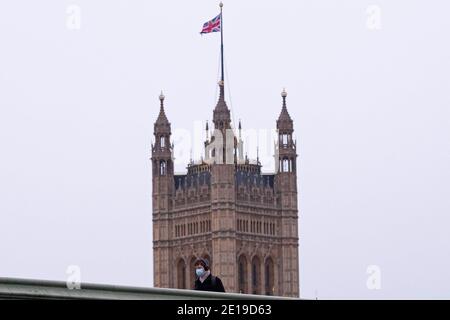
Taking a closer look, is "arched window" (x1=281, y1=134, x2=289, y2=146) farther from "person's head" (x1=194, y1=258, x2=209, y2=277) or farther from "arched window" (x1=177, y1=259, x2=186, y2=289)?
"person's head" (x1=194, y1=258, x2=209, y2=277)

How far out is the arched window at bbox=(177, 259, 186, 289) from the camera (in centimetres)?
18200

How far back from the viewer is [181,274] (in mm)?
182625

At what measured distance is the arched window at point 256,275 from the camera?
18120cm

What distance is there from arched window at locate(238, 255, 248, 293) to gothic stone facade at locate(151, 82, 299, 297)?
8cm

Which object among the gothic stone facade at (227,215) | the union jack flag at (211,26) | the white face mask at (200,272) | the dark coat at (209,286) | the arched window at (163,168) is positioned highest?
the union jack flag at (211,26)

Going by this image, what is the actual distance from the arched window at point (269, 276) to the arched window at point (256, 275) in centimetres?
64

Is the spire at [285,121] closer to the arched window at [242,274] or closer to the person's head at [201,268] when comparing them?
the arched window at [242,274]

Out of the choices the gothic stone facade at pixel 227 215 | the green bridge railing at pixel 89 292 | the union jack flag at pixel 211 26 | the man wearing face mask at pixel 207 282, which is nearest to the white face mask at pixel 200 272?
the man wearing face mask at pixel 207 282

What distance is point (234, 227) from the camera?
181 metres

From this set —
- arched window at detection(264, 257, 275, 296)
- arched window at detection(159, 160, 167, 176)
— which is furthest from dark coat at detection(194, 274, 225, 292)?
arched window at detection(159, 160, 167, 176)

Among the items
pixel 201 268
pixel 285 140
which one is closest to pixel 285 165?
pixel 285 140

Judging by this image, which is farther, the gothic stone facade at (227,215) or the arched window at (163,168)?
the arched window at (163,168)
